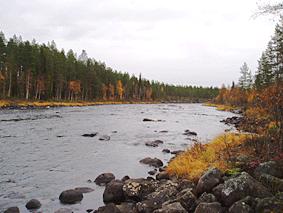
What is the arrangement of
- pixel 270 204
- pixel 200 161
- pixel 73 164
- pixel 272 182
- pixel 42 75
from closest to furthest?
pixel 270 204 → pixel 272 182 → pixel 200 161 → pixel 73 164 → pixel 42 75

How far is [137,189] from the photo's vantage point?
41.0 ft

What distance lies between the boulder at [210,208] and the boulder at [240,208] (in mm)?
365

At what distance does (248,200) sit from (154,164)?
10320 mm

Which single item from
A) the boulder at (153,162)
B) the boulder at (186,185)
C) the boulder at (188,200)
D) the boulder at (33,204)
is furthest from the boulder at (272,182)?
the boulder at (153,162)

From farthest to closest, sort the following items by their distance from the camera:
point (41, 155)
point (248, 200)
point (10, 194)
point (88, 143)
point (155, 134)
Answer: point (155, 134) < point (88, 143) < point (41, 155) < point (10, 194) < point (248, 200)

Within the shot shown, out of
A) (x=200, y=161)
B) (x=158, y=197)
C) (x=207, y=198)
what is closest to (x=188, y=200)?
(x=207, y=198)

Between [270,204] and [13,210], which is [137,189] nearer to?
[13,210]

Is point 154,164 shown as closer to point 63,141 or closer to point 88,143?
point 88,143

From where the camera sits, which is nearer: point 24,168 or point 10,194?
point 10,194

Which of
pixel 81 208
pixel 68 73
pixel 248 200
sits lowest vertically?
pixel 81 208

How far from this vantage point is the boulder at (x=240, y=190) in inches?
361

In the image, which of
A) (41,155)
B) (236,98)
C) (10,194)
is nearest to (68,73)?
(236,98)

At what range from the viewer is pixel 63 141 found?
26.7m

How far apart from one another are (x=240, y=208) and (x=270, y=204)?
2.73ft
